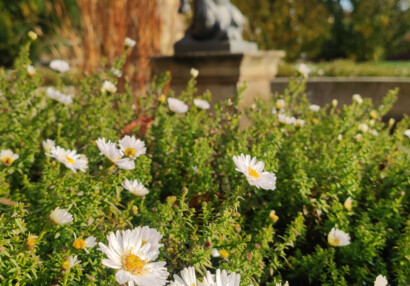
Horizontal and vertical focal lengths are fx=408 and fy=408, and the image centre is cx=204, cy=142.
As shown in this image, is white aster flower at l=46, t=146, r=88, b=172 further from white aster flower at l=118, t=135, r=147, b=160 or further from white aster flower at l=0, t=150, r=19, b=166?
white aster flower at l=0, t=150, r=19, b=166

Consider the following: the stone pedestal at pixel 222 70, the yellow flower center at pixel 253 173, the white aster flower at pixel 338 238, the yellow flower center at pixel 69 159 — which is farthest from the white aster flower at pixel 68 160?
the stone pedestal at pixel 222 70

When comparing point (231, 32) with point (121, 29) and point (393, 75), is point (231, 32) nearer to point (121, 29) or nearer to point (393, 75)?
point (121, 29)

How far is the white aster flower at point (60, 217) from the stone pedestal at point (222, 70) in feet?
8.05

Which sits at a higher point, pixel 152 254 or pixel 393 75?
pixel 393 75

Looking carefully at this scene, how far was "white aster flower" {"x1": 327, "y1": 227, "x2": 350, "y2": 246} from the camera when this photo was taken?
54.9 inches

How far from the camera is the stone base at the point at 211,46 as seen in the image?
3.74m

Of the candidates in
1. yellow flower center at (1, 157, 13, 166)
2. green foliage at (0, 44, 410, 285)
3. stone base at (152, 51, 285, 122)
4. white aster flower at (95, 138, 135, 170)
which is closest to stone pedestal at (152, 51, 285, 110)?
stone base at (152, 51, 285, 122)

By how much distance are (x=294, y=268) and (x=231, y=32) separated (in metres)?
2.77

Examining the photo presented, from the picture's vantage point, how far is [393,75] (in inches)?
272

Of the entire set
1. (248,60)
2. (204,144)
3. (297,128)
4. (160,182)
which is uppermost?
(248,60)

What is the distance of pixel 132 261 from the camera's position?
88 centimetres

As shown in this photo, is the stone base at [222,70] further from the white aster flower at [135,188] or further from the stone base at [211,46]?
the white aster flower at [135,188]

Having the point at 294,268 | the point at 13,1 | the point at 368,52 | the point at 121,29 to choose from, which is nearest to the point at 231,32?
the point at 121,29

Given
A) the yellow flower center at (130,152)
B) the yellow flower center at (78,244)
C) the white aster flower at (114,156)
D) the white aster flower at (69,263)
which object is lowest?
the white aster flower at (69,263)
